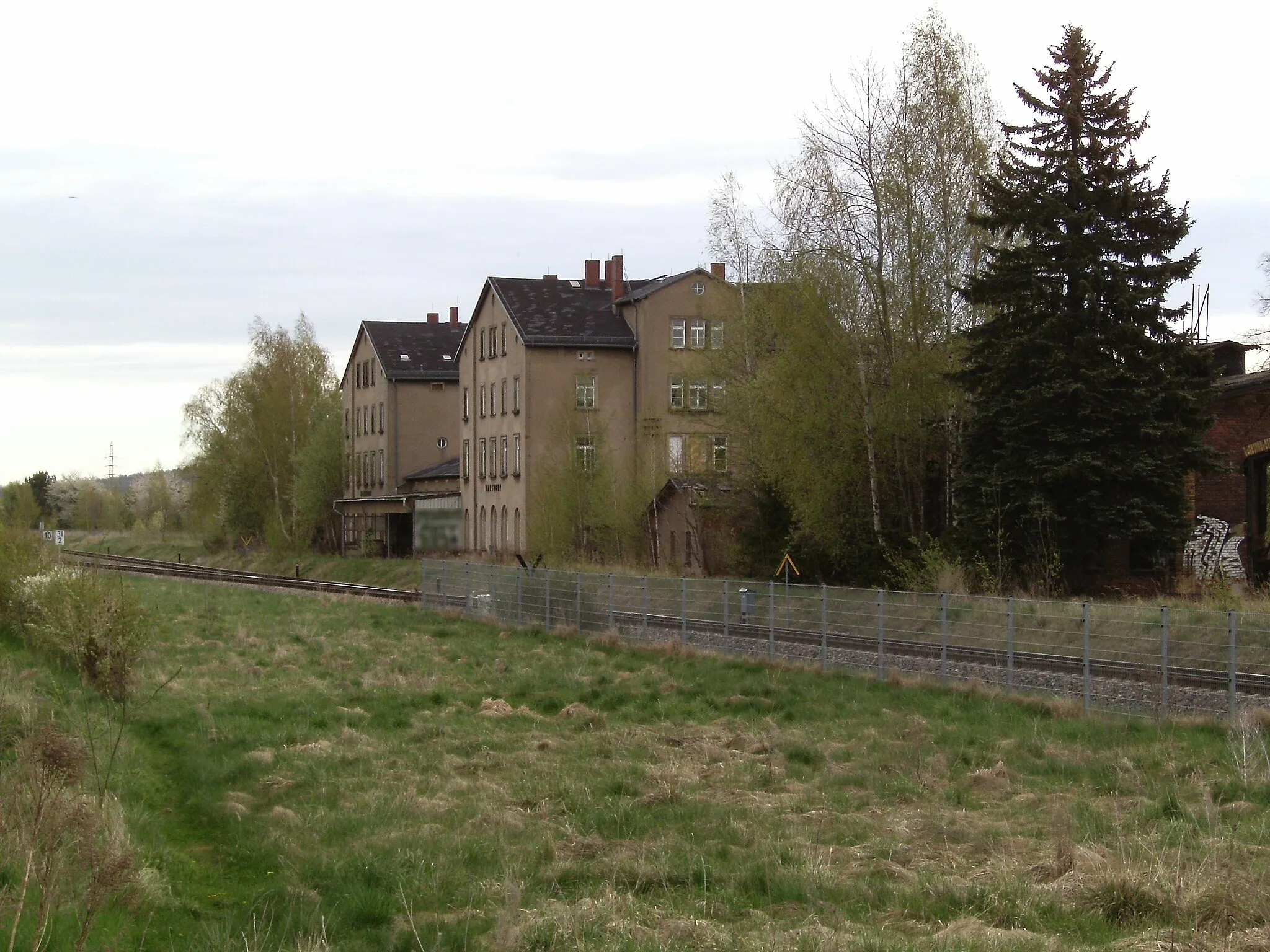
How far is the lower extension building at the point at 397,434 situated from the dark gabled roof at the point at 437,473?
0.07 meters

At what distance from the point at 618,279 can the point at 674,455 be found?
41.5 ft

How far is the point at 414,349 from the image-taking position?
82188mm

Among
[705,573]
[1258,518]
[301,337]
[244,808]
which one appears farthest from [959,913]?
[301,337]

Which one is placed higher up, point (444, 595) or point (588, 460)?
point (588, 460)

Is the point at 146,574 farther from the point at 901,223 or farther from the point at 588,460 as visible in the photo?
the point at 901,223

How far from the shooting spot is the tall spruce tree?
2889 centimetres

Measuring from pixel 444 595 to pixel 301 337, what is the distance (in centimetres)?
5198

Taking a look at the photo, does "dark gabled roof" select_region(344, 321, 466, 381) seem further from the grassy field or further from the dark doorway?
the grassy field

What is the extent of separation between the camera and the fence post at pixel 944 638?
20.2 meters

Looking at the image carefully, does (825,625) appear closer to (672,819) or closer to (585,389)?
(672,819)

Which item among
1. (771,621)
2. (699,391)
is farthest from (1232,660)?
(699,391)

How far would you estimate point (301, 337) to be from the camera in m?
86.4

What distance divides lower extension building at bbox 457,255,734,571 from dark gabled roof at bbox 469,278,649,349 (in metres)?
0.07

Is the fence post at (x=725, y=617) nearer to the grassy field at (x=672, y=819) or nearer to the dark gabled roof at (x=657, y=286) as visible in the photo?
the grassy field at (x=672, y=819)
